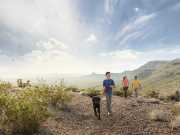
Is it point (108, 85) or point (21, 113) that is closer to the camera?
point (21, 113)

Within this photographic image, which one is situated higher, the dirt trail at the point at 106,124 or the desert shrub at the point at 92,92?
the desert shrub at the point at 92,92

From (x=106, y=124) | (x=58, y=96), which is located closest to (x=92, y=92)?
(x=58, y=96)

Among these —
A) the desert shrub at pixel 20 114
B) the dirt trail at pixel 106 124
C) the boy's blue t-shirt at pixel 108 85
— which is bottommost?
the dirt trail at pixel 106 124

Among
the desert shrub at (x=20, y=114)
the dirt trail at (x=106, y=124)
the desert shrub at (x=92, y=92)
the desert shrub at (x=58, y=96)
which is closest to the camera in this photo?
the desert shrub at (x=20, y=114)

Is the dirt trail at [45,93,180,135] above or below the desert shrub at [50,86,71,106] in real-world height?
below

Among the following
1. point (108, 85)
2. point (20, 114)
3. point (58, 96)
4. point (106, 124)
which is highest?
point (108, 85)

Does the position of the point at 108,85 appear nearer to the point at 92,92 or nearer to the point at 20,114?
the point at 20,114

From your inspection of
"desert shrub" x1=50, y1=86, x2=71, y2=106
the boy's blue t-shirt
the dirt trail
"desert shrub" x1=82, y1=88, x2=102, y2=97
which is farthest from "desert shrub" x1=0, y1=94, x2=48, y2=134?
"desert shrub" x1=82, y1=88, x2=102, y2=97

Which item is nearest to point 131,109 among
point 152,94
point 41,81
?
point 41,81

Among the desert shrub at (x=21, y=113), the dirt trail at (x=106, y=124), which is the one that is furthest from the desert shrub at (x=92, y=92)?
the desert shrub at (x=21, y=113)

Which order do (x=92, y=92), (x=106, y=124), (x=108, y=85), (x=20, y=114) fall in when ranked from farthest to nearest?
1. (x=92, y=92)
2. (x=108, y=85)
3. (x=106, y=124)
4. (x=20, y=114)

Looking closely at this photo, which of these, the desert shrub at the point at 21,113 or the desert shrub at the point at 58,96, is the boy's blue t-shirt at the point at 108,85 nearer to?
the desert shrub at the point at 58,96

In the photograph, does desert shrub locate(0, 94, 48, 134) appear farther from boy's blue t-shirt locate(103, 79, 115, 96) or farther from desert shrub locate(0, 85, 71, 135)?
boy's blue t-shirt locate(103, 79, 115, 96)

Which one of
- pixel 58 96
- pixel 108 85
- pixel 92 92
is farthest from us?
pixel 92 92
